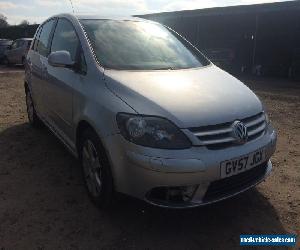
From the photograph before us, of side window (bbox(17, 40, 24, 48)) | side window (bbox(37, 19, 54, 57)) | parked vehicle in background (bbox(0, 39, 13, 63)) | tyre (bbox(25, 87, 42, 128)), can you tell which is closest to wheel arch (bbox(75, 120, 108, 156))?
side window (bbox(37, 19, 54, 57))

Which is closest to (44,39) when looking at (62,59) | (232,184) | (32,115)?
(32,115)

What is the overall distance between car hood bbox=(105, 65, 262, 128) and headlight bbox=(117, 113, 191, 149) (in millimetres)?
58

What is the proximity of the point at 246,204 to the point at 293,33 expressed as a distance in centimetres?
1521

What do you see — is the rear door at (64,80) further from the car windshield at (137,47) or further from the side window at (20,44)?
the side window at (20,44)

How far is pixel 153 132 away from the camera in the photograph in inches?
114

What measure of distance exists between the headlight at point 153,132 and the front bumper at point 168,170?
0.16 ft

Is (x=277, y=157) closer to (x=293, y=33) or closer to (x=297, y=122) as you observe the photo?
(x=297, y=122)

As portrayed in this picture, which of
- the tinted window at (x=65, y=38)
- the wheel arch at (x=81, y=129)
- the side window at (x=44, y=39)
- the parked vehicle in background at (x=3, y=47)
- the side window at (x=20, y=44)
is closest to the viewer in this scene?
the wheel arch at (x=81, y=129)

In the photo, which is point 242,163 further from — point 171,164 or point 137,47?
point 137,47

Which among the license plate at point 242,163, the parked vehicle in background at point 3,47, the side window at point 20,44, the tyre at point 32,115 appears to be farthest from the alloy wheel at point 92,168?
the parked vehicle in background at point 3,47

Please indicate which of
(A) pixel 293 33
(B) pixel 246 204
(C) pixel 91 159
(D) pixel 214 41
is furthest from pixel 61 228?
(D) pixel 214 41

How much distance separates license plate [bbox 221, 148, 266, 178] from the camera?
2.94 m

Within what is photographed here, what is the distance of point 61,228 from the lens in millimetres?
3250

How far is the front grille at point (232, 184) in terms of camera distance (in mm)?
3029
